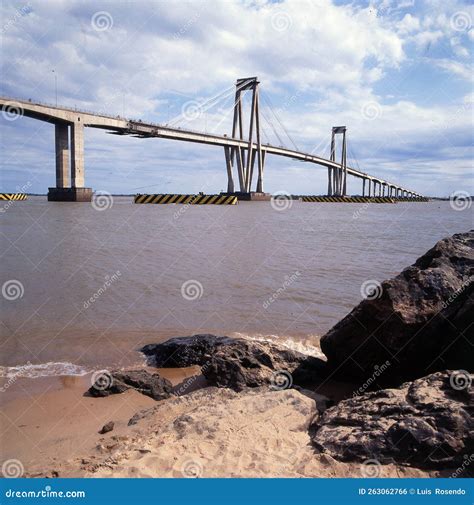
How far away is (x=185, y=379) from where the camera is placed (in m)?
4.56

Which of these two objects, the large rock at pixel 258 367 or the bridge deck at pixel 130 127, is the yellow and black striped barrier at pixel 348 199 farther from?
the large rock at pixel 258 367

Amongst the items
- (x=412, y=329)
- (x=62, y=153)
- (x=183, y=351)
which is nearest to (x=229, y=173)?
(x=62, y=153)

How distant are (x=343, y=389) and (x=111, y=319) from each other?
3.68 metres

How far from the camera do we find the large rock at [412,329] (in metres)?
3.63
